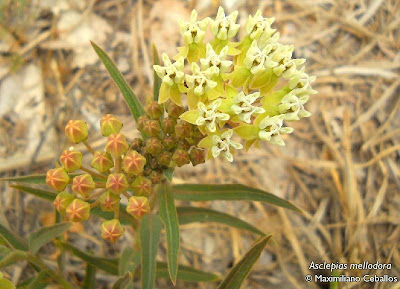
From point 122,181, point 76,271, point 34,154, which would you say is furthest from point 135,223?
point 34,154

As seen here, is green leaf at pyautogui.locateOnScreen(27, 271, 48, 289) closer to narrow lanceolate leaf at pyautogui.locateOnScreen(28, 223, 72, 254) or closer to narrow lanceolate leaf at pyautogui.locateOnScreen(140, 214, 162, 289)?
narrow lanceolate leaf at pyautogui.locateOnScreen(28, 223, 72, 254)

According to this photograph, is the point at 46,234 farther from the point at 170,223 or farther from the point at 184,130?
the point at 184,130

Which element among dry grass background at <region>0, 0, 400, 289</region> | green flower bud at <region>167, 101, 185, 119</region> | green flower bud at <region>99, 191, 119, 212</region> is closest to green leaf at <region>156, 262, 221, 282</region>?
dry grass background at <region>0, 0, 400, 289</region>

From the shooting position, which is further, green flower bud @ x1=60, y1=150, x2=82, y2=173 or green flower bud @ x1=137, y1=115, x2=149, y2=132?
green flower bud @ x1=137, y1=115, x2=149, y2=132

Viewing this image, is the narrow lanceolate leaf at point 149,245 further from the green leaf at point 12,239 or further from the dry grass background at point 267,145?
the dry grass background at point 267,145

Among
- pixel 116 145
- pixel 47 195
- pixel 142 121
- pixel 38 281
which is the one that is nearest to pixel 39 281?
pixel 38 281

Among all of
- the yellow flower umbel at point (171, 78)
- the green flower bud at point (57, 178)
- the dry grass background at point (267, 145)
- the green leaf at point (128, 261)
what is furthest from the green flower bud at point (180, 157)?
the dry grass background at point (267, 145)
